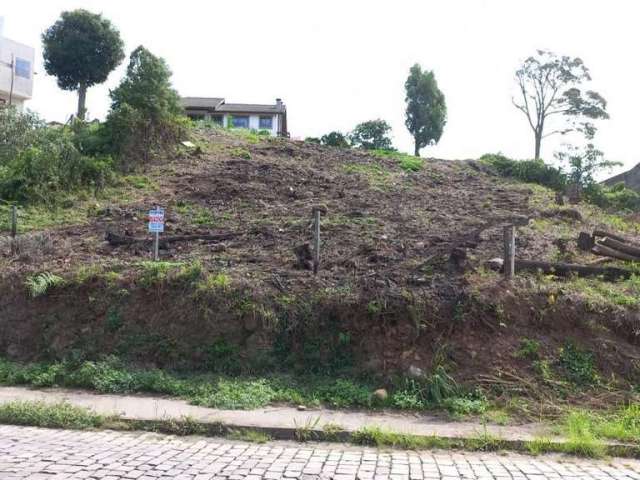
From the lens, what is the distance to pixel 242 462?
5078 mm

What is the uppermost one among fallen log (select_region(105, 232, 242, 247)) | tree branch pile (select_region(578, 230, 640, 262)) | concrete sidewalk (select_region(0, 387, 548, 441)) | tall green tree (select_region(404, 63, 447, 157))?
tall green tree (select_region(404, 63, 447, 157))

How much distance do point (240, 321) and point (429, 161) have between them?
16.6 meters

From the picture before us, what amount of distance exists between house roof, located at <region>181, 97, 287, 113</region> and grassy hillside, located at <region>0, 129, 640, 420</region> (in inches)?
1463

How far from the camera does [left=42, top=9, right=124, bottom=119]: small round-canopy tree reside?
89.8ft

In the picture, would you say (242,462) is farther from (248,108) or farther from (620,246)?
(248,108)

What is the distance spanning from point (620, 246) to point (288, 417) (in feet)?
20.7

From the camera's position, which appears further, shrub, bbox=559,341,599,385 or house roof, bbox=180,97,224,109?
house roof, bbox=180,97,224,109

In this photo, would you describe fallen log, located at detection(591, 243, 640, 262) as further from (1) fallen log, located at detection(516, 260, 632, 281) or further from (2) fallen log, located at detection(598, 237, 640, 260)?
(1) fallen log, located at detection(516, 260, 632, 281)

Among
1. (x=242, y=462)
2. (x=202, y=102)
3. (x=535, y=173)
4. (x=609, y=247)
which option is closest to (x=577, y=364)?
(x=609, y=247)

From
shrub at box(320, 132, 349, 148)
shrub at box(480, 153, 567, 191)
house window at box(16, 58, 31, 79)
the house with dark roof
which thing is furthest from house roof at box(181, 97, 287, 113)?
shrub at box(480, 153, 567, 191)

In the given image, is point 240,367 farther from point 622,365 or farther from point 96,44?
point 96,44

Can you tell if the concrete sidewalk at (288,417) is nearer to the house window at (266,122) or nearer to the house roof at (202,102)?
the house roof at (202,102)

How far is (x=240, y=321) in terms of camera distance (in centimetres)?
809

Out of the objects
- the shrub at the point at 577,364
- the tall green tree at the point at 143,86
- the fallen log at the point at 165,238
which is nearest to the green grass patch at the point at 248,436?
the shrub at the point at 577,364
